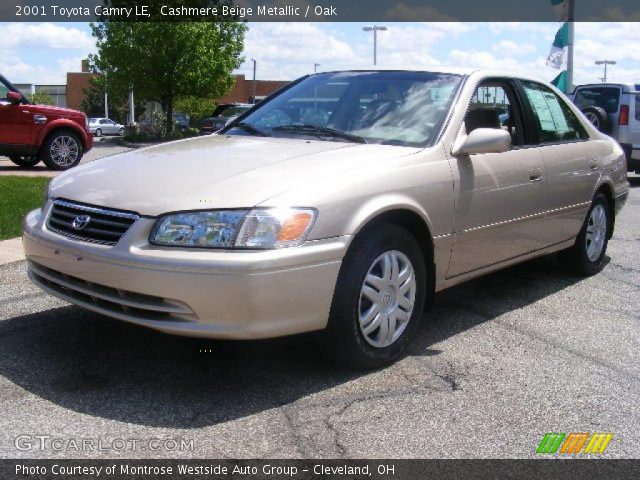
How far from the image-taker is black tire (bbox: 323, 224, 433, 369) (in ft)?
12.1

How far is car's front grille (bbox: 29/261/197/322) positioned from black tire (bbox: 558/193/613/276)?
3777mm

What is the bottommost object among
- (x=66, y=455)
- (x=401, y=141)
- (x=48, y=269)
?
(x=66, y=455)

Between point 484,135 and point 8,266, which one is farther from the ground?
point 484,135

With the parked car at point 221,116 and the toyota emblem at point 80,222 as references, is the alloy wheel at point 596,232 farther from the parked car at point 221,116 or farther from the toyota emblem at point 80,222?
the parked car at point 221,116

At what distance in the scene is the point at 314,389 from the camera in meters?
3.69

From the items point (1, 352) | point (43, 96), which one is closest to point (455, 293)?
point (1, 352)

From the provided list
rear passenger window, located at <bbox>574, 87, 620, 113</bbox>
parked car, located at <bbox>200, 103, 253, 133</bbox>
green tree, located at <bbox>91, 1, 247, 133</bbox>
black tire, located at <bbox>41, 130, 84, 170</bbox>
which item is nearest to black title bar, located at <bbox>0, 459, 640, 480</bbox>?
black tire, located at <bbox>41, 130, 84, 170</bbox>

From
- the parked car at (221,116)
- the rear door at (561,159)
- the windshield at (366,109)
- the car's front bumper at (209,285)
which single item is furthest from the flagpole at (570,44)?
the car's front bumper at (209,285)

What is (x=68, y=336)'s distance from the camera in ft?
14.2

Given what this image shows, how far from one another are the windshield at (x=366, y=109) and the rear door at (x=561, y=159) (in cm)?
95

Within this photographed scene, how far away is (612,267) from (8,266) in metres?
5.00

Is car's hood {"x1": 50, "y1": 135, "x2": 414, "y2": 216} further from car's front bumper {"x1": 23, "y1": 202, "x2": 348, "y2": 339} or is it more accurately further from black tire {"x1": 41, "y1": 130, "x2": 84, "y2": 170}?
black tire {"x1": 41, "y1": 130, "x2": 84, "y2": 170}

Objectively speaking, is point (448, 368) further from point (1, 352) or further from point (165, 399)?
point (1, 352)

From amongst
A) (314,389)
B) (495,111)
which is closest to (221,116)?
(495,111)
